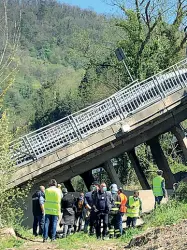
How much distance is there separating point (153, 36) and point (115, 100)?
40.4 feet

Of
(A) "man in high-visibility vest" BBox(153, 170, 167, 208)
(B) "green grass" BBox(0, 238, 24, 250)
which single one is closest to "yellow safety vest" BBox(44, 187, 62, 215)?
(B) "green grass" BBox(0, 238, 24, 250)

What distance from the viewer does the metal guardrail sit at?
1919 centimetres

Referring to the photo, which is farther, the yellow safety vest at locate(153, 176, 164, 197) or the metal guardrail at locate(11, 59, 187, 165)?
the metal guardrail at locate(11, 59, 187, 165)

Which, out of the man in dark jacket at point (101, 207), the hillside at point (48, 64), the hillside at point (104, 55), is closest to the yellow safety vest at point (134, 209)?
the man in dark jacket at point (101, 207)

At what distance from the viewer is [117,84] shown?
3509 centimetres

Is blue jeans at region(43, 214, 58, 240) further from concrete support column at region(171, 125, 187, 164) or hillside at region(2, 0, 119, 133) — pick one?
hillside at region(2, 0, 119, 133)

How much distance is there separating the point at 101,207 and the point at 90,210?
66cm

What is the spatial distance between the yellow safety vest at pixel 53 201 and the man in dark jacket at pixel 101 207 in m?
1.43

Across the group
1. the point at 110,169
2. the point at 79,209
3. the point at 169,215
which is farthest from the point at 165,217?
the point at 110,169

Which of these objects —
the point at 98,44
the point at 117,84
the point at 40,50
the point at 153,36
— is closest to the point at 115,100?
the point at 153,36

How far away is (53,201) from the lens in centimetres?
1130

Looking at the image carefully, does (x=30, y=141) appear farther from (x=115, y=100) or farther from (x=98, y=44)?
(x=98, y=44)

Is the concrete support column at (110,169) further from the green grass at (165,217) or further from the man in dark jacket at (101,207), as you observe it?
the man in dark jacket at (101,207)

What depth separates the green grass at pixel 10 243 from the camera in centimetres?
1035
